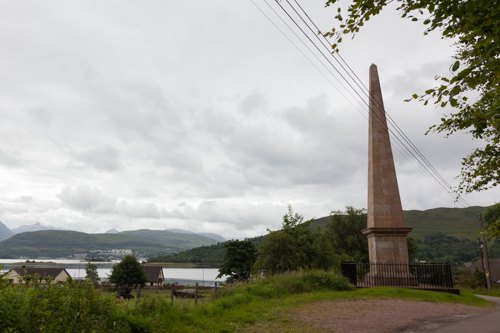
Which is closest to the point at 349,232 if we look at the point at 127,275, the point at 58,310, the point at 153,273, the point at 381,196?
the point at 381,196

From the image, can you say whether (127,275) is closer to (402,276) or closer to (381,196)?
(381,196)

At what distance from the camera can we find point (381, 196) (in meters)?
19.8

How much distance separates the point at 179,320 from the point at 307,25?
29.9 feet

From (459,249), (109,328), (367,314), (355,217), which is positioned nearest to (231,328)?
(109,328)

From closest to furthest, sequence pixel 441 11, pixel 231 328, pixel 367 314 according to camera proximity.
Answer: pixel 441 11
pixel 231 328
pixel 367 314

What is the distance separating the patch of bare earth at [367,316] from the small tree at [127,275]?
186ft

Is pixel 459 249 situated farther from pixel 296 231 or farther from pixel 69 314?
pixel 69 314

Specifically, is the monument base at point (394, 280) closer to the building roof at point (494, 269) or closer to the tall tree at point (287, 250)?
the tall tree at point (287, 250)

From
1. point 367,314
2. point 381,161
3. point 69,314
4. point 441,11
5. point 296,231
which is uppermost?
point 381,161

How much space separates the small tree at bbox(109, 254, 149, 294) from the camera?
6141cm

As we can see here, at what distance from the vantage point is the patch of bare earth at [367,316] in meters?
8.90

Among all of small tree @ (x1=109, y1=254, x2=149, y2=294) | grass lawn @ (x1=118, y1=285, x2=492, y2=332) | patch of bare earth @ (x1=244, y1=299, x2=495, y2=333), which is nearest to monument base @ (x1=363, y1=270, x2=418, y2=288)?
grass lawn @ (x1=118, y1=285, x2=492, y2=332)

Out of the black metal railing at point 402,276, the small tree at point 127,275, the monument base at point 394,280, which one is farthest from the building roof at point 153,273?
the monument base at point 394,280

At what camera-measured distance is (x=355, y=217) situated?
174 ft
